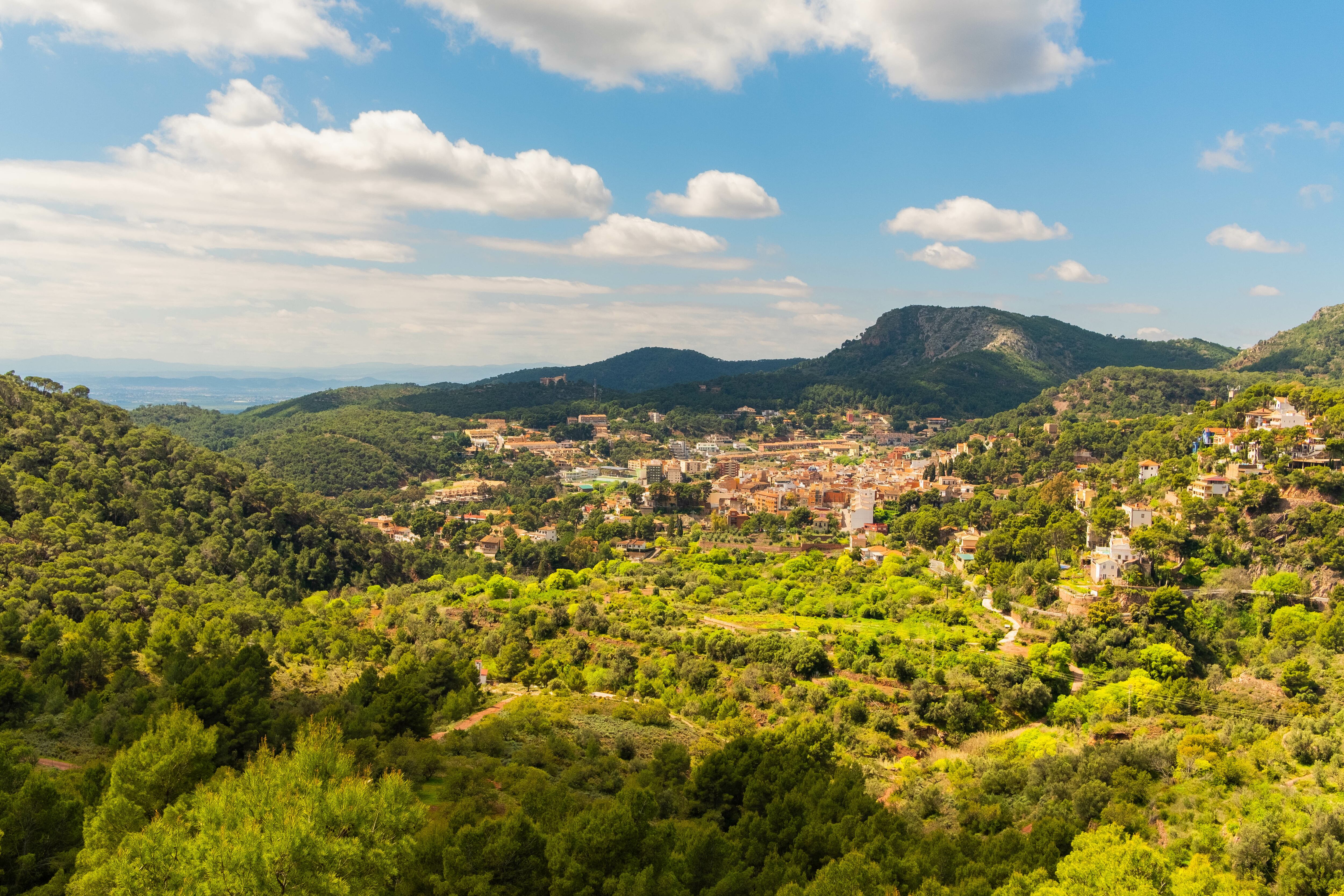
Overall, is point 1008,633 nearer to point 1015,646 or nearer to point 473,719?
point 1015,646

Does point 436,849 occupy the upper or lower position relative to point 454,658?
upper

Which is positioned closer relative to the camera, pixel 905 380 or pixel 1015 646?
pixel 1015 646

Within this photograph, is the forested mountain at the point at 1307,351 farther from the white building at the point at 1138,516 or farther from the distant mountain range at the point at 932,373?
the white building at the point at 1138,516

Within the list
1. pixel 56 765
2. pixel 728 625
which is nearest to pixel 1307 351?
pixel 728 625

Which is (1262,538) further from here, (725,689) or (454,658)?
(454,658)

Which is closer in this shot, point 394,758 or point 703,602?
point 394,758

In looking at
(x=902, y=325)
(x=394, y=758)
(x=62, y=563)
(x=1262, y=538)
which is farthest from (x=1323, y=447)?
(x=902, y=325)

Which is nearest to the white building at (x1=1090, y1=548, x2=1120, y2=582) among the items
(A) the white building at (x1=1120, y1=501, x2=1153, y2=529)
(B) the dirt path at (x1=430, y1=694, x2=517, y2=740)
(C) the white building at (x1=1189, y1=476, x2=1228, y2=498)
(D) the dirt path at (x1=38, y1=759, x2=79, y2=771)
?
(A) the white building at (x1=1120, y1=501, x2=1153, y2=529)

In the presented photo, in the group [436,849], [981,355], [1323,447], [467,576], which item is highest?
[981,355]
